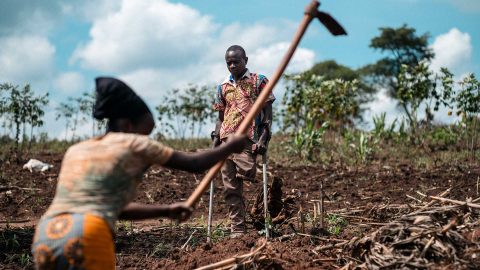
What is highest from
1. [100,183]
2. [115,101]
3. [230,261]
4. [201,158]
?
[115,101]

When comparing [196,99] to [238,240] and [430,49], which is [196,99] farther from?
[430,49]

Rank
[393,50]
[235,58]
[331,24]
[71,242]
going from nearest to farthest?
[71,242], [331,24], [235,58], [393,50]

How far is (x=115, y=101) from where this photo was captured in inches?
103

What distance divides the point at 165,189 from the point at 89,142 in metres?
6.35

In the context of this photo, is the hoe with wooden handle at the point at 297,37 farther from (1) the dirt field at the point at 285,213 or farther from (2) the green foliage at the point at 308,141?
(2) the green foliage at the point at 308,141

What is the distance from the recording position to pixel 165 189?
29.0 feet

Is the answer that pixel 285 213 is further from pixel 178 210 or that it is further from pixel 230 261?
pixel 178 210

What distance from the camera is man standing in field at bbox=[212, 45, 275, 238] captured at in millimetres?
5125

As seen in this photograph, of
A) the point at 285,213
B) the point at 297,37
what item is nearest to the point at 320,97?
the point at 285,213

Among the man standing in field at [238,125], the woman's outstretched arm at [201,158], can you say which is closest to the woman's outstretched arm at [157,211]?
the woman's outstretched arm at [201,158]

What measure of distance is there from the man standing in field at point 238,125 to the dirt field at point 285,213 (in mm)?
364

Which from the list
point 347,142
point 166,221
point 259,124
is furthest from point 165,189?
point 347,142

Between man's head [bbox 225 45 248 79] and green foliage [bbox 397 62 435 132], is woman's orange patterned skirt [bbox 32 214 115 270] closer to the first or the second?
man's head [bbox 225 45 248 79]

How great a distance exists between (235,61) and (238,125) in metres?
0.56
